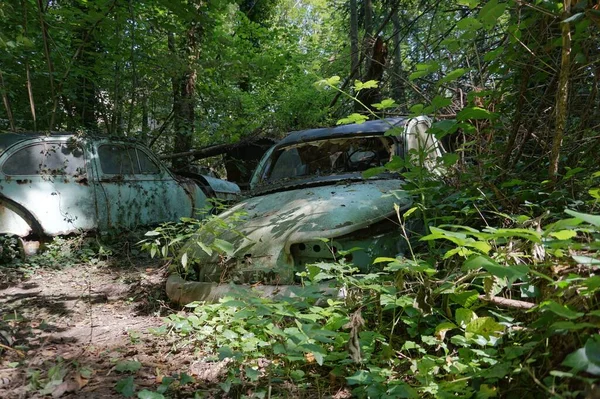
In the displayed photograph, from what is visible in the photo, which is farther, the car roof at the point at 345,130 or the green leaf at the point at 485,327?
the car roof at the point at 345,130

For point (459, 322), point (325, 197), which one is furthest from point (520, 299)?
point (325, 197)

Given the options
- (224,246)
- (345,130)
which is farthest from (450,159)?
(224,246)

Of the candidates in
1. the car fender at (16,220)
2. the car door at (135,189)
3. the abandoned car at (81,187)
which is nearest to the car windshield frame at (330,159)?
the abandoned car at (81,187)

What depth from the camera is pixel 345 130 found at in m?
4.62

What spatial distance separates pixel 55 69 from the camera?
842cm

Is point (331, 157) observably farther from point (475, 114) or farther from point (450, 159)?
point (475, 114)

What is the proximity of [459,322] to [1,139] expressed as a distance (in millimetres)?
6227

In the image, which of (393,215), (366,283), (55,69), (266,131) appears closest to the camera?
(366,283)

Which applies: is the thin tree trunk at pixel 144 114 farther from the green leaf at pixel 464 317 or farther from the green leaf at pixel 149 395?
the green leaf at pixel 464 317

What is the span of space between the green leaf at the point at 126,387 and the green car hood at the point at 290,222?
1.20 m

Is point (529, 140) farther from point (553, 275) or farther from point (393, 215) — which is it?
point (553, 275)

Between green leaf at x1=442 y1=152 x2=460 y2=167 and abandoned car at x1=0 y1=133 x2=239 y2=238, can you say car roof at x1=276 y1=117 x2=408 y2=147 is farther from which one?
abandoned car at x1=0 y1=133 x2=239 y2=238

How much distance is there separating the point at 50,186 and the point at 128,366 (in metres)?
4.25

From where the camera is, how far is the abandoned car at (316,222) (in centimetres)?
333
